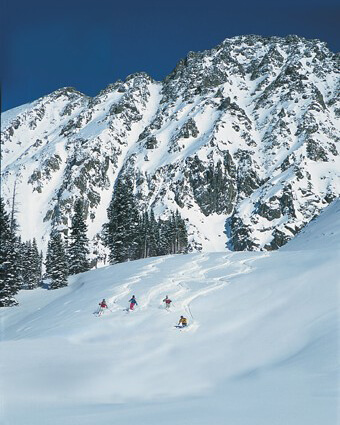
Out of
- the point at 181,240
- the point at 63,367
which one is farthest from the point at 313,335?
the point at 181,240

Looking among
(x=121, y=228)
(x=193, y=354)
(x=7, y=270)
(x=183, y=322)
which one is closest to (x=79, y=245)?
(x=121, y=228)

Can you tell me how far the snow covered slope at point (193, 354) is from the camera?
9008 mm

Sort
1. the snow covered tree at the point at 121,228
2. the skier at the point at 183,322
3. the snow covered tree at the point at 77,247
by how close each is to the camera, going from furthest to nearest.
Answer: the snow covered tree at the point at 121,228
the snow covered tree at the point at 77,247
the skier at the point at 183,322

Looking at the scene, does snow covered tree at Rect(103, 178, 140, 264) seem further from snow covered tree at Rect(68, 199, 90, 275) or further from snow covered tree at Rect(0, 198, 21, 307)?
snow covered tree at Rect(0, 198, 21, 307)

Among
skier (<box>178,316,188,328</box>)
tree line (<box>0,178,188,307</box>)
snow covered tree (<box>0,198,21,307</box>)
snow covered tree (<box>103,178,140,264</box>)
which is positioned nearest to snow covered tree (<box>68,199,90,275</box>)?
tree line (<box>0,178,188,307</box>)

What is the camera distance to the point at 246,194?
19750 cm

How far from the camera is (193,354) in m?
17.1

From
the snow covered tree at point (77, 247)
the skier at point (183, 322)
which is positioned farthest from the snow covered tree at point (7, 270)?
the skier at point (183, 322)

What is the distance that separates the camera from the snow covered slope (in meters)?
9.01

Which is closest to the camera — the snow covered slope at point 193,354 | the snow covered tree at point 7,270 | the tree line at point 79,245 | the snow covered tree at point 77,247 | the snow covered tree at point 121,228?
the snow covered slope at point 193,354

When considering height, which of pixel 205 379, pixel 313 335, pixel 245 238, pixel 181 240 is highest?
pixel 245 238

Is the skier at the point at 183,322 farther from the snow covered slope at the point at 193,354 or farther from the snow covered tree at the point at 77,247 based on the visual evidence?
the snow covered tree at the point at 77,247

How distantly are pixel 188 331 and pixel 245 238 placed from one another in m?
146

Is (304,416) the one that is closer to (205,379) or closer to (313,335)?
(205,379)
